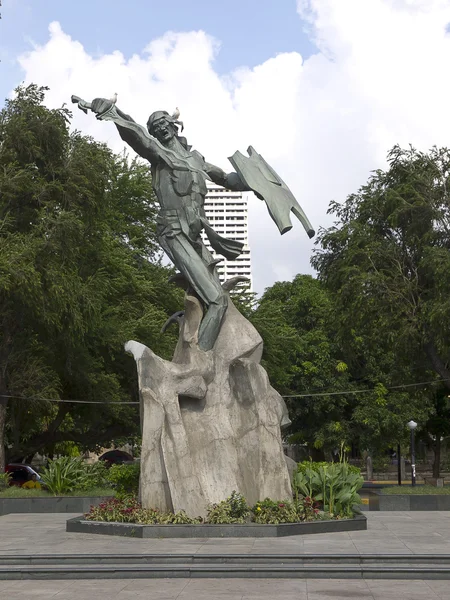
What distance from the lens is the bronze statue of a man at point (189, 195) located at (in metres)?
15.6

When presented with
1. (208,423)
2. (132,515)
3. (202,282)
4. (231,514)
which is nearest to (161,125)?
(202,282)

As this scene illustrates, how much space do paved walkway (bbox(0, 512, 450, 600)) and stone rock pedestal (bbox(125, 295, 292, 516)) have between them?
115 cm

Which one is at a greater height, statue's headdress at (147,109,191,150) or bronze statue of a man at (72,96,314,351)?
statue's headdress at (147,109,191,150)

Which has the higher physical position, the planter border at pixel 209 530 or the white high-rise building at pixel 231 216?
the white high-rise building at pixel 231 216

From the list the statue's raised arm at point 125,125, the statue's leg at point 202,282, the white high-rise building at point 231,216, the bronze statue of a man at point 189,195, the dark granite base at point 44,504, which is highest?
the white high-rise building at point 231,216

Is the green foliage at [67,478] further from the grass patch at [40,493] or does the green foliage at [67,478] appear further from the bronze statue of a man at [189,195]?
the bronze statue of a man at [189,195]

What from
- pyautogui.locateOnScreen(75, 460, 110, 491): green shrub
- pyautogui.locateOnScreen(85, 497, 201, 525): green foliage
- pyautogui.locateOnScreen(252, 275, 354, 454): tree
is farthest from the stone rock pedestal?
pyautogui.locateOnScreen(252, 275, 354, 454): tree

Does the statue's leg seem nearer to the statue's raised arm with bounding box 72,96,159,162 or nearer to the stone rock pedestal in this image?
the stone rock pedestal

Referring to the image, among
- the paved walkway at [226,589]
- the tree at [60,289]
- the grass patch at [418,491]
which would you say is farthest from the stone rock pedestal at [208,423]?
the tree at [60,289]

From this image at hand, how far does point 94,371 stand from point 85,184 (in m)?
6.90

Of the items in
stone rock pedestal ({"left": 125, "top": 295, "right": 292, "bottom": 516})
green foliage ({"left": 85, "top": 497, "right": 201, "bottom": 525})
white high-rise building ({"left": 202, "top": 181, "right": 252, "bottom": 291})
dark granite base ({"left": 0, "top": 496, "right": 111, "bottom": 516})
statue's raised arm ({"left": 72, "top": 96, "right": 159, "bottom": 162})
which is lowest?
dark granite base ({"left": 0, "top": 496, "right": 111, "bottom": 516})

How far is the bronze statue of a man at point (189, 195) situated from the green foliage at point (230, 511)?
8.90 feet

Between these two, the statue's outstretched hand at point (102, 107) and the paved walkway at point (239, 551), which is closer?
the paved walkway at point (239, 551)

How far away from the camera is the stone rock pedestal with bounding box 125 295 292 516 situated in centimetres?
Answer: 1416
